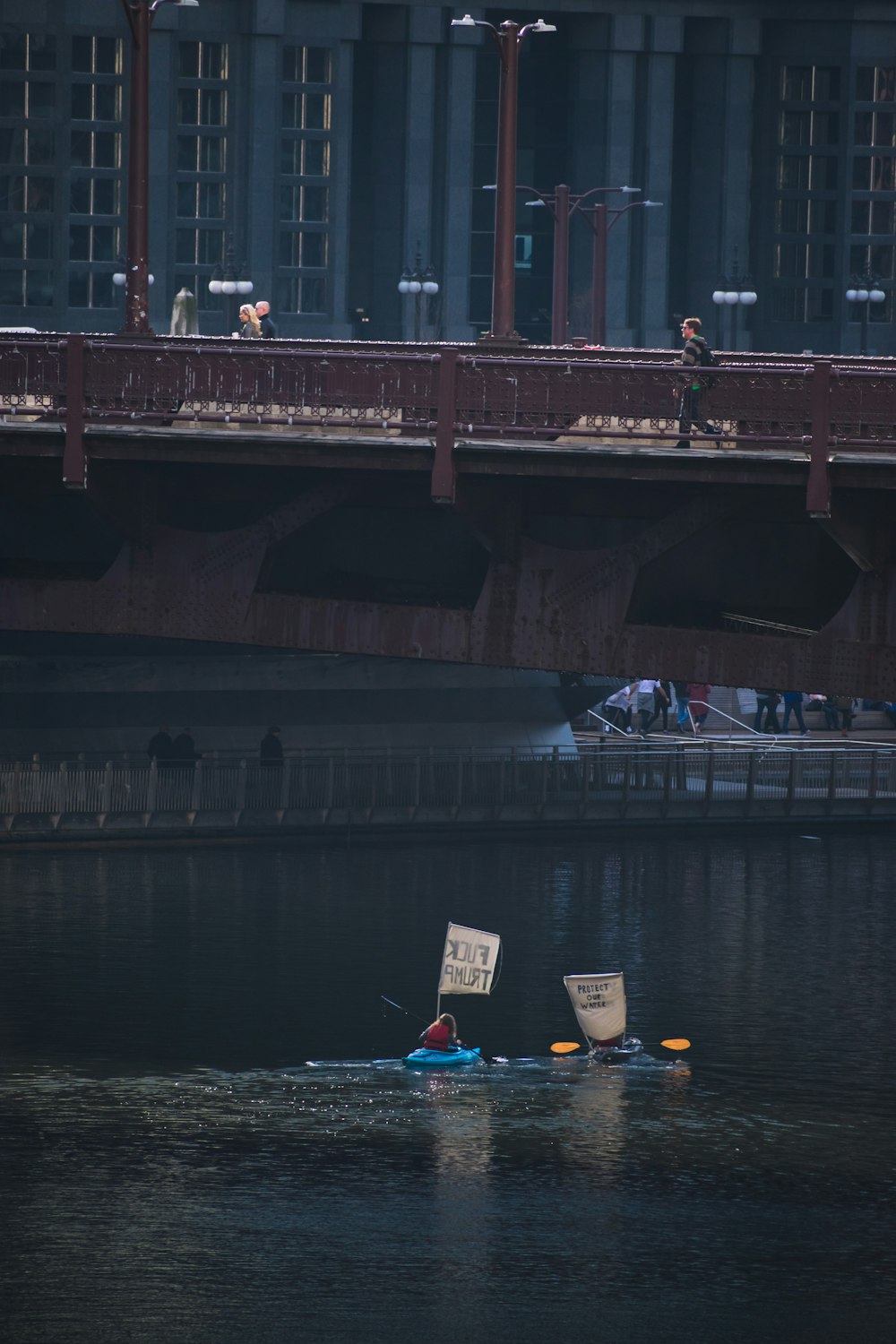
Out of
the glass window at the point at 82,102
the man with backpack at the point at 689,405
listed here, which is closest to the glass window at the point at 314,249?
the glass window at the point at 82,102

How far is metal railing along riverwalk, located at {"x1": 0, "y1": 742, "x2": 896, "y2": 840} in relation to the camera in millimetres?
46969

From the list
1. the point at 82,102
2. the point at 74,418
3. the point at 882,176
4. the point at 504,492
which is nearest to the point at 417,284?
the point at 82,102

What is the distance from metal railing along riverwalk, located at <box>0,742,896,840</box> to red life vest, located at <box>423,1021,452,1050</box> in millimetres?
16431

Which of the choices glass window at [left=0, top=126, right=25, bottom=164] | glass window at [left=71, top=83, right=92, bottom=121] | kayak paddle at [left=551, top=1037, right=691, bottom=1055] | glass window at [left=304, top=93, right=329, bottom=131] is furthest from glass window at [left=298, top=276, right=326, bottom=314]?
kayak paddle at [left=551, top=1037, right=691, bottom=1055]

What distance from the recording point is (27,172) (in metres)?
106

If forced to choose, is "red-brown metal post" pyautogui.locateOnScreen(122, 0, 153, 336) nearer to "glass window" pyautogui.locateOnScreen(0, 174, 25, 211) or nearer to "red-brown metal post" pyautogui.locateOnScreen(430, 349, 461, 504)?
"red-brown metal post" pyautogui.locateOnScreen(430, 349, 461, 504)

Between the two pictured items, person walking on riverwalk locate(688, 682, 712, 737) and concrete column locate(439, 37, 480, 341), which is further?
concrete column locate(439, 37, 480, 341)

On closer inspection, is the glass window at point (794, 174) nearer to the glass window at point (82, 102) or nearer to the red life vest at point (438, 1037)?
the glass window at point (82, 102)

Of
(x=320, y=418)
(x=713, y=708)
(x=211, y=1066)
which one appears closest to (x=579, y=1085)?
(x=211, y=1066)

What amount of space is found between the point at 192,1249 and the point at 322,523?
10.4 m

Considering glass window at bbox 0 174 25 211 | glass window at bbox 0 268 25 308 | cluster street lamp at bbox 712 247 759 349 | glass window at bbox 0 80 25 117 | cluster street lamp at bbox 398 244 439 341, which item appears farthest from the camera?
glass window at bbox 0 268 25 308

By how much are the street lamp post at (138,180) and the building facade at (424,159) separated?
239 ft

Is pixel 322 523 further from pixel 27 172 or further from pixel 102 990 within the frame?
pixel 27 172

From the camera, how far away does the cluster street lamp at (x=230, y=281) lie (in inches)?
3061
